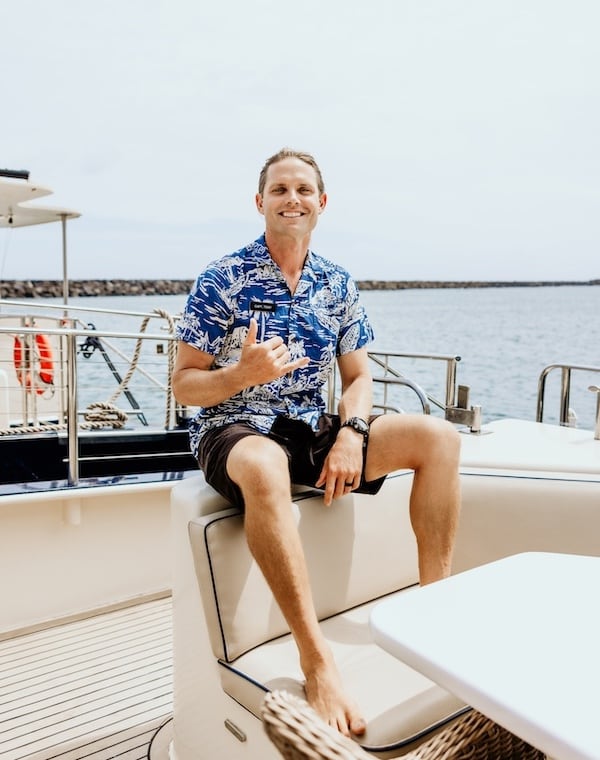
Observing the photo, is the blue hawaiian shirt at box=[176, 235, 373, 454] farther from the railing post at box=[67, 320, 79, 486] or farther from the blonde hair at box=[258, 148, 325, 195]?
the railing post at box=[67, 320, 79, 486]

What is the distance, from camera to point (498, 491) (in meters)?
1.85

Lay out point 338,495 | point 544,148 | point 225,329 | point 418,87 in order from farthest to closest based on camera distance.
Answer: point 544,148, point 418,87, point 225,329, point 338,495

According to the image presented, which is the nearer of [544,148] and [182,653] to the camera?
[182,653]

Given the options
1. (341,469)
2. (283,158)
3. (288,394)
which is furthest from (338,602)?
(283,158)

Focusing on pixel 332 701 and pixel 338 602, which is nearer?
pixel 332 701

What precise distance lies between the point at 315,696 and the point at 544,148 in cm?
3294

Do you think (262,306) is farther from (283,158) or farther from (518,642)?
(518,642)

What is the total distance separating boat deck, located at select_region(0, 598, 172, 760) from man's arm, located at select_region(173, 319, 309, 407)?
102 cm

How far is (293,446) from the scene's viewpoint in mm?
1642

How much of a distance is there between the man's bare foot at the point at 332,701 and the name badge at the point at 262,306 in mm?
906

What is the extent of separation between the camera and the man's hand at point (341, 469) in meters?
1.55

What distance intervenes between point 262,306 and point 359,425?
16.3 inches

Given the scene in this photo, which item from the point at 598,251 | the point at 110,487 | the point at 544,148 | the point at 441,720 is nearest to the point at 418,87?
the point at 110,487

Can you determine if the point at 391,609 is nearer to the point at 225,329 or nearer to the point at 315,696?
the point at 315,696
